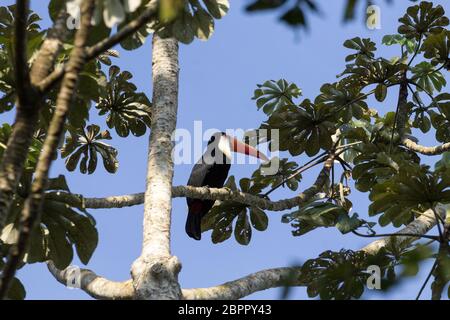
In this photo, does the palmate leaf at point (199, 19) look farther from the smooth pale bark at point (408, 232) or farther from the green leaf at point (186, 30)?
the smooth pale bark at point (408, 232)

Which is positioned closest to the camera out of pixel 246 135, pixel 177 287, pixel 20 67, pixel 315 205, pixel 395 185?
pixel 20 67

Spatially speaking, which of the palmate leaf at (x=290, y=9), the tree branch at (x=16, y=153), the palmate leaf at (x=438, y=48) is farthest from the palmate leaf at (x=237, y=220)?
the palmate leaf at (x=290, y=9)

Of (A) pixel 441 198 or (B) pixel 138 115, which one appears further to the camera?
(B) pixel 138 115

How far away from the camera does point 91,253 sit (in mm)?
5137

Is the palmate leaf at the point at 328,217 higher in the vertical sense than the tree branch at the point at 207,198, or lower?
lower

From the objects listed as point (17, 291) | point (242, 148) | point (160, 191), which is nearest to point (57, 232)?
point (17, 291)

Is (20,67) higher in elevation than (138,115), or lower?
lower

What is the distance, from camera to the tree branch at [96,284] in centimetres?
448

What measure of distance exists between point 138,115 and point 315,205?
276cm

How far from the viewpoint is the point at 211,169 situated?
8.70 metres

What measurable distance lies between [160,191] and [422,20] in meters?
4.14

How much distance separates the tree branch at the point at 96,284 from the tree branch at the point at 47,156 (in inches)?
74.2
